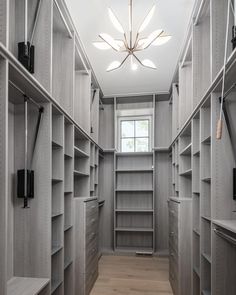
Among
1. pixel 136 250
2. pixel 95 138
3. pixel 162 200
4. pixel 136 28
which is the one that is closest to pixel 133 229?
pixel 136 250

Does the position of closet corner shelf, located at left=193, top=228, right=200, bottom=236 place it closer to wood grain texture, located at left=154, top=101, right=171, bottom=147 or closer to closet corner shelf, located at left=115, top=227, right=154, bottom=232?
closet corner shelf, located at left=115, top=227, right=154, bottom=232

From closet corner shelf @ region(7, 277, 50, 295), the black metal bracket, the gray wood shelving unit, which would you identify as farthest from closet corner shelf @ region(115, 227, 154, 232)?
the black metal bracket

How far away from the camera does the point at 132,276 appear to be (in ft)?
12.1

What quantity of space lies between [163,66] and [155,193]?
8.23 ft

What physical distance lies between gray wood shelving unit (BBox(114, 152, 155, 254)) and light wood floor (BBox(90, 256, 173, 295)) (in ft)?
1.41

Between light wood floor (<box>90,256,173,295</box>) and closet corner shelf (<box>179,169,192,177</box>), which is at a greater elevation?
closet corner shelf (<box>179,169,192,177</box>)

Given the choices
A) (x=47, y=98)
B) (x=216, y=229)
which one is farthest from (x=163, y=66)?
(x=216, y=229)

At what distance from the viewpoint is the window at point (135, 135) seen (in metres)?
5.36

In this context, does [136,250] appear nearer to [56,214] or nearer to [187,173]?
[187,173]

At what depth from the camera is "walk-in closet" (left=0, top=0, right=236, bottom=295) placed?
1.91m

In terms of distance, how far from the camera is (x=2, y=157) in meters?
1.42

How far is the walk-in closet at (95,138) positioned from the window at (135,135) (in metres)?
0.46

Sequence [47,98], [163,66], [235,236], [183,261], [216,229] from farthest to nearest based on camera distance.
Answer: [163,66] → [183,261] → [47,98] → [216,229] → [235,236]

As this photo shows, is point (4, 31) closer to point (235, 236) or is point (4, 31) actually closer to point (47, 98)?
point (47, 98)
